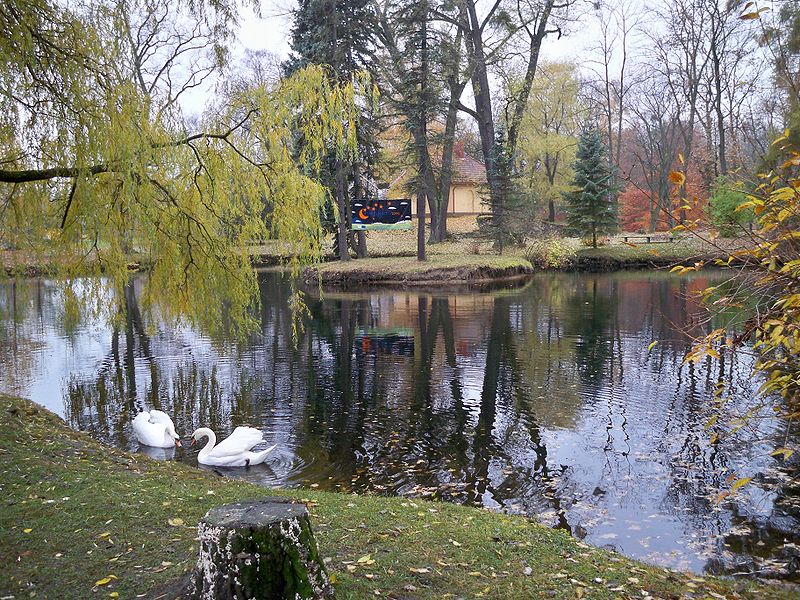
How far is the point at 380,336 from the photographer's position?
16.7m

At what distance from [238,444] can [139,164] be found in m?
3.63

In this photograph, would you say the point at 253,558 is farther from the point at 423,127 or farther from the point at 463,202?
the point at 463,202

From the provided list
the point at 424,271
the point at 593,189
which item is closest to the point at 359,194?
the point at 424,271

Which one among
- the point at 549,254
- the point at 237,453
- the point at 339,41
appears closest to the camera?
the point at 237,453

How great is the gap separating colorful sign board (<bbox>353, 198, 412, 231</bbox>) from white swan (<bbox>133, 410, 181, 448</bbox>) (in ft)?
82.7

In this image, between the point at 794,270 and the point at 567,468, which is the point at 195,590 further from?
the point at 567,468

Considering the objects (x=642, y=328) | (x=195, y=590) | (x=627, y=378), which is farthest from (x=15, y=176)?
(x=642, y=328)

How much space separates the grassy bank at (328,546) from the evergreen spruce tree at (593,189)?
30.7m

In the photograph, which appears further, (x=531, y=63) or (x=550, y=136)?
(x=550, y=136)

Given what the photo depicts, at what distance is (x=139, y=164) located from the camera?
226 inches

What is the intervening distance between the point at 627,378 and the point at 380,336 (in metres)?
6.80

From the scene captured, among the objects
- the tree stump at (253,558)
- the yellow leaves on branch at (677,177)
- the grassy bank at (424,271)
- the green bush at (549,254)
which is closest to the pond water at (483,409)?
the yellow leaves on branch at (677,177)

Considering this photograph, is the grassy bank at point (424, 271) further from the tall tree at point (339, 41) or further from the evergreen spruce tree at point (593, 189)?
the evergreen spruce tree at point (593, 189)

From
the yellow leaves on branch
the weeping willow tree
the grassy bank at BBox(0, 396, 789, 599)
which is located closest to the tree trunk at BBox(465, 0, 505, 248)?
the weeping willow tree
